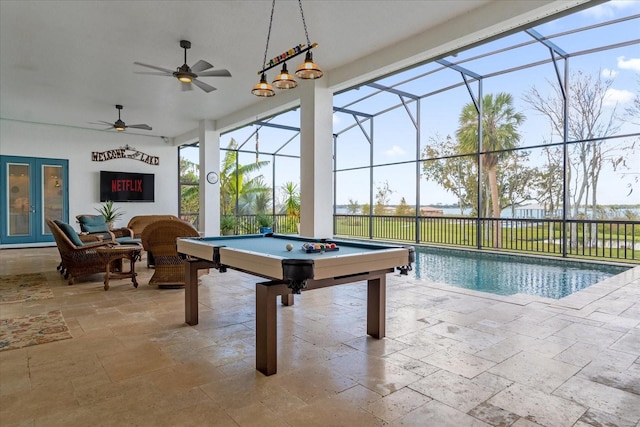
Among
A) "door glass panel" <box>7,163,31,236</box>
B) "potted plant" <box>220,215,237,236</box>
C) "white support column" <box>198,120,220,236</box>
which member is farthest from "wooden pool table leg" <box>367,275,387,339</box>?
"door glass panel" <box>7,163,31,236</box>

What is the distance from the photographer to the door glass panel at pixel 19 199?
927 centimetres

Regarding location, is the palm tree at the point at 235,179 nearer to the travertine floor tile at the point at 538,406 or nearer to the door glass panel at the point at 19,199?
the door glass panel at the point at 19,199

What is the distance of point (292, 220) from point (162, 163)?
4546 millimetres

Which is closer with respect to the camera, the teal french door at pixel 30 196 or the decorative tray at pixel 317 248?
the decorative tray at pixel 317 248

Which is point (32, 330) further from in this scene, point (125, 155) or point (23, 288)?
point (125, 155)

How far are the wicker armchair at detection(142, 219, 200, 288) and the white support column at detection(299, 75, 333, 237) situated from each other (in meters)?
2.08

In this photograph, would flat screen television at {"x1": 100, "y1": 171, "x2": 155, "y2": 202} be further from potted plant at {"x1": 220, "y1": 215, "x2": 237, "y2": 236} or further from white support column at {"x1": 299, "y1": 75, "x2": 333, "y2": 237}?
white support column at {"x1": 299, "y1": 75, "x2": 333, "y2": 237}

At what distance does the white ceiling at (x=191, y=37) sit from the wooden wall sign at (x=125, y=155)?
10.1 feet

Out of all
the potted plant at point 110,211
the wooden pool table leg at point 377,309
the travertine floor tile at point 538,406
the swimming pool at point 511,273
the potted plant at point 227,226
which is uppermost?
the potted plant at point 110,211

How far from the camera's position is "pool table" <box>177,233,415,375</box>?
2.28m

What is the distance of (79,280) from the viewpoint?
541 cm

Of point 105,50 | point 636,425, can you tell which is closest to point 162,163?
point 105,50

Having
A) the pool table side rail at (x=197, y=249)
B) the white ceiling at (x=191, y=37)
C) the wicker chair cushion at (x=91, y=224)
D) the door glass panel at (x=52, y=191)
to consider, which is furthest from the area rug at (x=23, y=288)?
the door glass panel at (x=52, y=191)

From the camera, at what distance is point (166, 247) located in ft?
15.5
